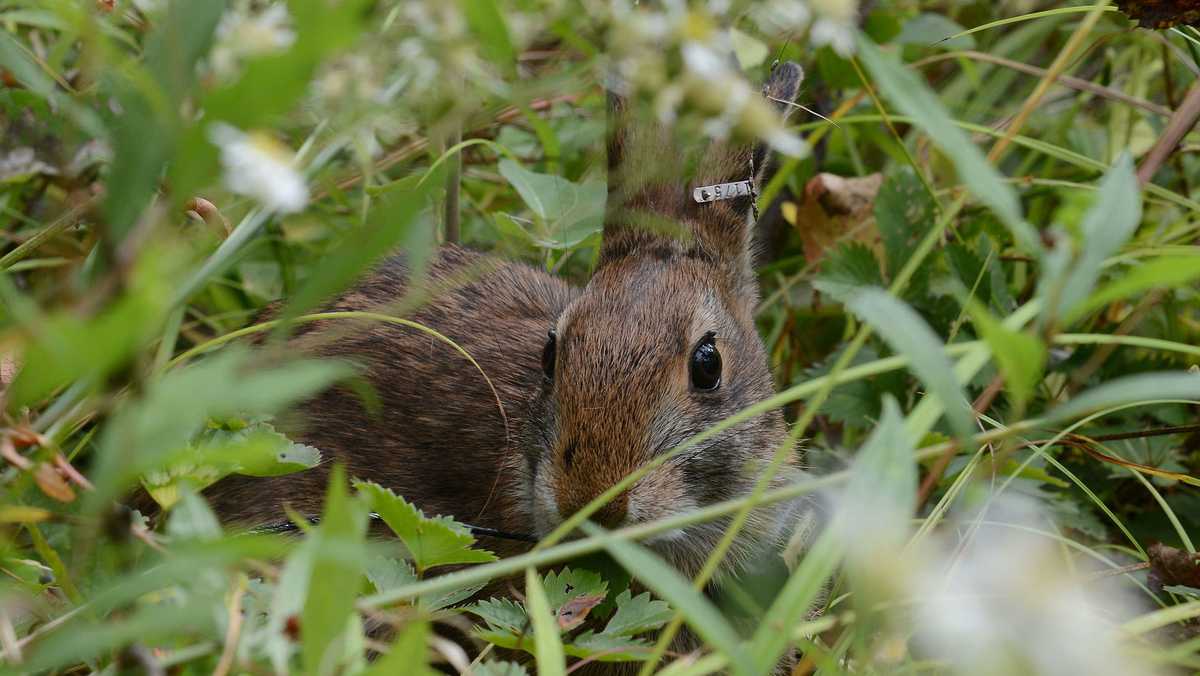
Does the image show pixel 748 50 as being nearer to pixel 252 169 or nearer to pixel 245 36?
pixel 245 36

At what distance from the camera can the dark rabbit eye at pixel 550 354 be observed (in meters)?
2.64

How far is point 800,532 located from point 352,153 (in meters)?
1.50

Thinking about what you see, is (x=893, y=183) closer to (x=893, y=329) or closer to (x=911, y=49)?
(x=911, y=49)

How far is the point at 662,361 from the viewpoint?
8.13ft

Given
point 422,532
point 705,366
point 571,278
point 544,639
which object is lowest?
point 571,278

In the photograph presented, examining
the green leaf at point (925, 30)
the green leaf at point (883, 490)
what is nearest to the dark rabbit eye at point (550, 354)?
the green leaf at point (883, 490)

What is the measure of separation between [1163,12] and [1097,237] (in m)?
1.10

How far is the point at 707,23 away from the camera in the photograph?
1.74m

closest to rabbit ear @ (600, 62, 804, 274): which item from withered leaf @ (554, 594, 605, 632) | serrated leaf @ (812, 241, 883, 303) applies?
serrated leaf @ (812, 241, 883, 303)

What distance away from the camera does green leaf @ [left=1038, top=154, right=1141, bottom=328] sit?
3.43 ft

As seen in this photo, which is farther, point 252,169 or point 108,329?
point 252,169

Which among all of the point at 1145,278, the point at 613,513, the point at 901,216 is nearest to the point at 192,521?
the point at 1145,278

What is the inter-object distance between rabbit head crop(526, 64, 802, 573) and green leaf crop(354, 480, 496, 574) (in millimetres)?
Answer: 380

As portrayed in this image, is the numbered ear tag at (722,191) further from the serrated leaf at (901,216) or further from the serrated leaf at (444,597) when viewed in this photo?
the serrated leaf at (444,597)
